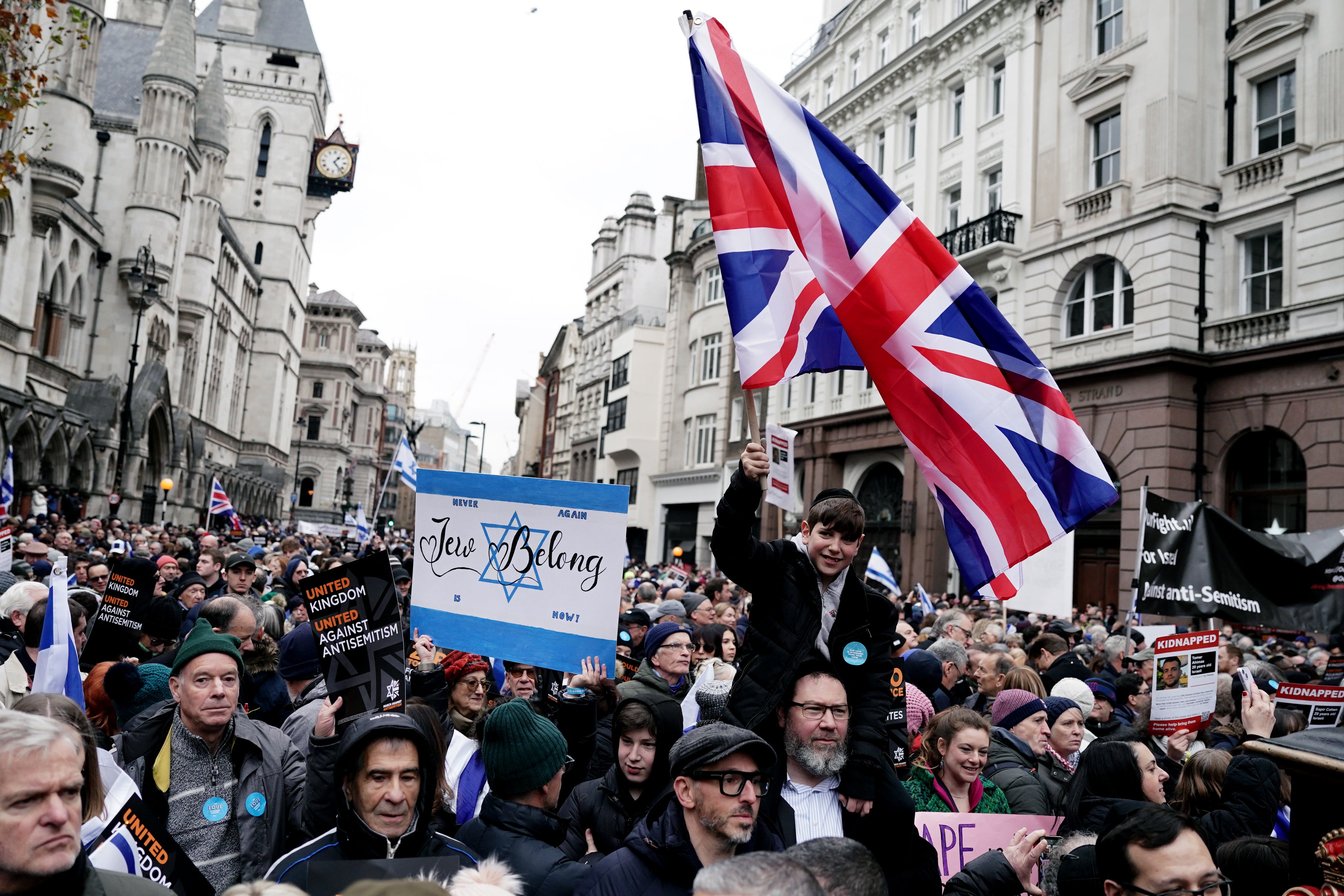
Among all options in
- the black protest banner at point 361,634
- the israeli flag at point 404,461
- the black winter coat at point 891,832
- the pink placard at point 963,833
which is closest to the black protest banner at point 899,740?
the pink placard at point 963,833

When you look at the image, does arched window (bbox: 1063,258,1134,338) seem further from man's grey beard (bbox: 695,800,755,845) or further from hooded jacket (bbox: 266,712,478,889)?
hooded jacket (bbox: 266,712,478,889)

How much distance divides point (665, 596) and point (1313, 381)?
13962mm

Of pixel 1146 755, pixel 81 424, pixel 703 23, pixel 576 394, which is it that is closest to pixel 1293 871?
pixel 1146 755

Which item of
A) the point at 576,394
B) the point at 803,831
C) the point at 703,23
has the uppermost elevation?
the point at 576,394

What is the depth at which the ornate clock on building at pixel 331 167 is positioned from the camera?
82.2 m

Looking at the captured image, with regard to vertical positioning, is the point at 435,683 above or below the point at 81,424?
below

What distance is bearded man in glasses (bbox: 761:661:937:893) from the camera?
3738mm

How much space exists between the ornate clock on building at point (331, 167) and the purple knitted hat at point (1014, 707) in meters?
84.4

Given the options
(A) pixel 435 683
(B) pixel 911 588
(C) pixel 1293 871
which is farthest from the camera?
(B) pixel 911 588

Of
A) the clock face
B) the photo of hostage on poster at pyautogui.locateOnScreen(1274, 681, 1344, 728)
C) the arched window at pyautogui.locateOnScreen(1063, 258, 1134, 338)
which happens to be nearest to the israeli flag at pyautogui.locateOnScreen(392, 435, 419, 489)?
the photo of hostage on poster at pyautogui.locateOnScreen(1274, 681, 1344, 728)

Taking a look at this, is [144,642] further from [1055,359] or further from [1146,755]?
[1055,359]

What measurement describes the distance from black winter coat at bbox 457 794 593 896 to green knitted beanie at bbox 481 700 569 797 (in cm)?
8

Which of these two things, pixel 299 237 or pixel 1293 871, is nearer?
pixel 1293 871

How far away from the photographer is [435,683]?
18.1 ft
